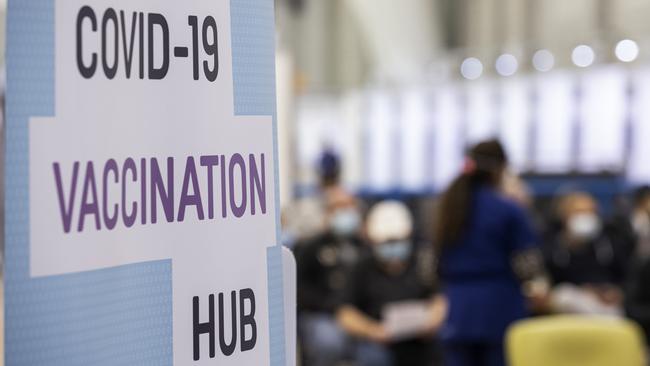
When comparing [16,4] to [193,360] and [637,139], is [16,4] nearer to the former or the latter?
[193,360]

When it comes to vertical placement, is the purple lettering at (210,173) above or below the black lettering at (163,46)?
below

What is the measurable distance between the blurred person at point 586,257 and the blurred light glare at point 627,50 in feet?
11.1

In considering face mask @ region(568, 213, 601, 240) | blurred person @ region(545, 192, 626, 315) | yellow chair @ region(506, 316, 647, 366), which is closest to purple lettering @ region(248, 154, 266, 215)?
yellow chair @ region(506, 316, 647, 366)

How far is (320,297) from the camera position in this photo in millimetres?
6758

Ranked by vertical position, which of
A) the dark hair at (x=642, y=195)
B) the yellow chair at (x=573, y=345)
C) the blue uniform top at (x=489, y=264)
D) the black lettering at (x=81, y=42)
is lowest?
the yellow chair at (x=573, y=345)

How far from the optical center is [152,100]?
4.65 feet

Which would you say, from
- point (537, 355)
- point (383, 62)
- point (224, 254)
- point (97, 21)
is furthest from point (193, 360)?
point (383, 62)

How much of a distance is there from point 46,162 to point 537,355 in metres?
2.66

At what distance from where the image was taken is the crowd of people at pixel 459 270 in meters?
4.47

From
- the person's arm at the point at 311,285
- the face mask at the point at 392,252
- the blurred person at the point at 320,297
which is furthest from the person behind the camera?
the person's arm at the point at 311,285

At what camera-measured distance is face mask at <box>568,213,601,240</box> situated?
299 inches

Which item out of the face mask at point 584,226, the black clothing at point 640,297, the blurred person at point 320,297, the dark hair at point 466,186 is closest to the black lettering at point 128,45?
the dark hair at point 466,186

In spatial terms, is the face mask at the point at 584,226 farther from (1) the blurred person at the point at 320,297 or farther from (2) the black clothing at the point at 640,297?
(2) the black clothing at the point at 640,297

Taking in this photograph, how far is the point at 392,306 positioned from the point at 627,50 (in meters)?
A: 5.93
